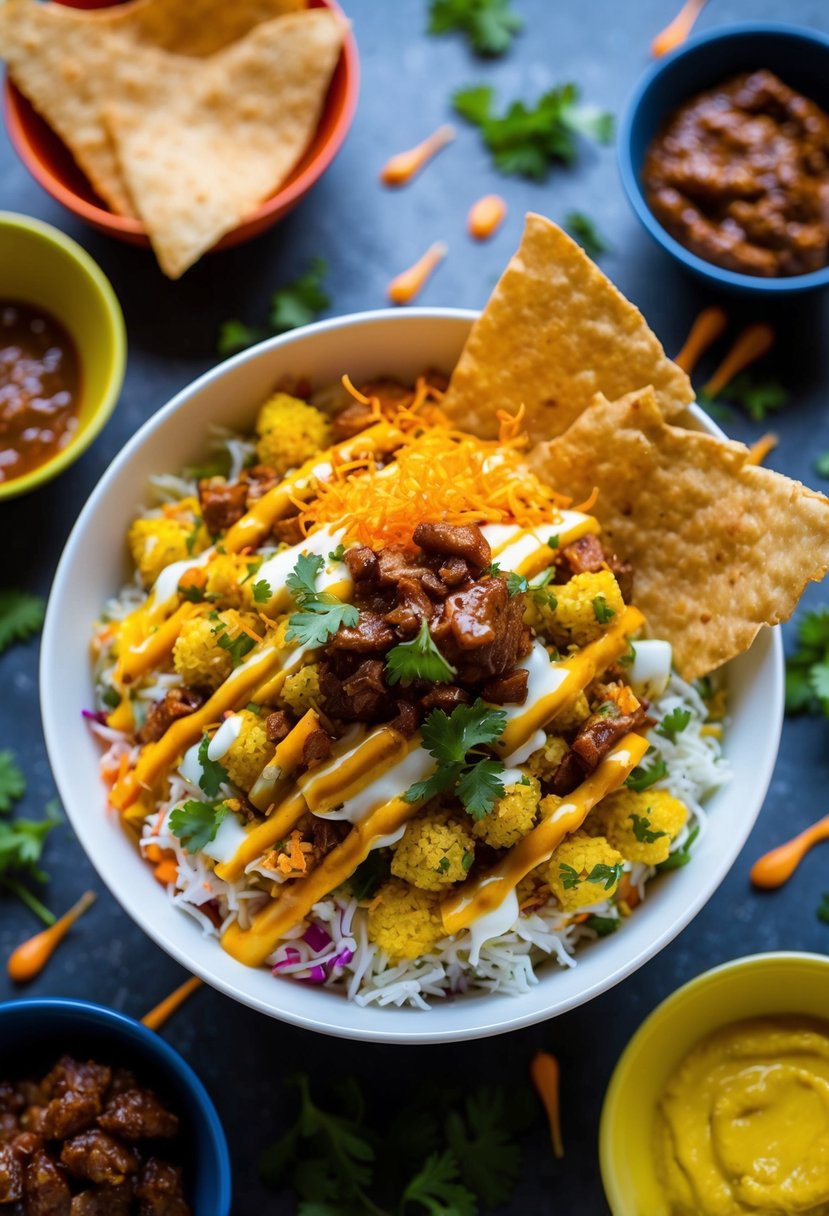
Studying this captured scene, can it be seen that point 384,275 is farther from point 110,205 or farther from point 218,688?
point 218,688

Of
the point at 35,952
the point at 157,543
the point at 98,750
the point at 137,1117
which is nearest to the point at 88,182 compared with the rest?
the point at 157,543

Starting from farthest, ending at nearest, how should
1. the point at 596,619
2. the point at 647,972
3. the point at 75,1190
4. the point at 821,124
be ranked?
the point at 821,124, the point at 647,972, the point at 75,1190, the point at 596,619

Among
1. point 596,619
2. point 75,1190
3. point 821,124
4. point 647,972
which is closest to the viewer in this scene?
point 596,619

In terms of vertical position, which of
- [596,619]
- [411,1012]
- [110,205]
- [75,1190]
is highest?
[110,205]

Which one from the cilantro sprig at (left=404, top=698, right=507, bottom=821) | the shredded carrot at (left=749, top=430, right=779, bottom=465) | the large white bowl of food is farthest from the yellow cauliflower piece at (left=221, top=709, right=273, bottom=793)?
the shredded carrot at (left=749, top=430, right=779, bottom=465)

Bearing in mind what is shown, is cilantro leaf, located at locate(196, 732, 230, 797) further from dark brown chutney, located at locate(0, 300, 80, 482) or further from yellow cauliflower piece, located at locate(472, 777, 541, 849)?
dark brown chutney, located at locate(0, 300, 80, 482)

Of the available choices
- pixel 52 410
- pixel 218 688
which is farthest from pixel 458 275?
pixel 218 688

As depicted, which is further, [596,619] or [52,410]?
[52,410]
